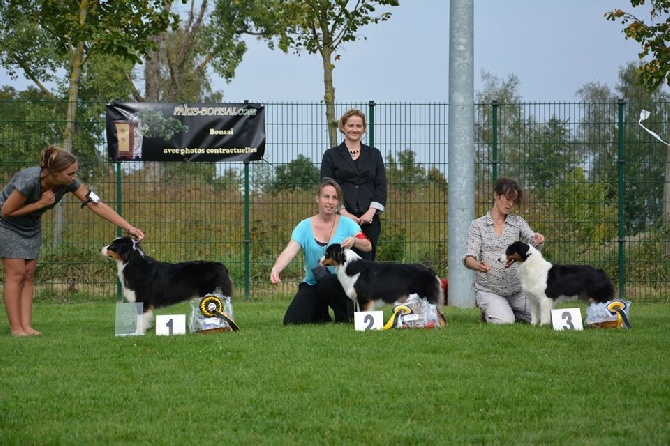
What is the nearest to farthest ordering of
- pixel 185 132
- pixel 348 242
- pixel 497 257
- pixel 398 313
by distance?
pixel 398 313, pixel 348 242, pixel 497 257, pixel 185 132

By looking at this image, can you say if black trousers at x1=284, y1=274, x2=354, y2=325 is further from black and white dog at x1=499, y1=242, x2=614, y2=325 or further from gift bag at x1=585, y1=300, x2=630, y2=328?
gift bag at x1=585, y1=300, x2=630, y2=328


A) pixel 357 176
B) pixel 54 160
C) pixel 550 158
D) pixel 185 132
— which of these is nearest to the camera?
pixel 54 160

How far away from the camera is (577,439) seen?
4234 millimetres

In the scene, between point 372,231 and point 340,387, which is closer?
point 340,387

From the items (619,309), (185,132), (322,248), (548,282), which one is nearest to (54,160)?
(322,248)

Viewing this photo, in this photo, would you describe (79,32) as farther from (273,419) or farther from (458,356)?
(273,419)

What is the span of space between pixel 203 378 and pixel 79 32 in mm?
8437

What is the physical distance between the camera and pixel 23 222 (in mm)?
8023

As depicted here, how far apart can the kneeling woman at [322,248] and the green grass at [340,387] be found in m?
0.57

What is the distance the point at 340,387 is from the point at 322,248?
322 centimetres

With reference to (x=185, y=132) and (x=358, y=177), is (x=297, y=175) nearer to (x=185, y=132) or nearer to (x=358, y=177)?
(x=185, y=132)

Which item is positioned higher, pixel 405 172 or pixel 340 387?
pixel 405 172

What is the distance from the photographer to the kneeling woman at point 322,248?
834 centimetres

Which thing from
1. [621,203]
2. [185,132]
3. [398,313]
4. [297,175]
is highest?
[185,132]
